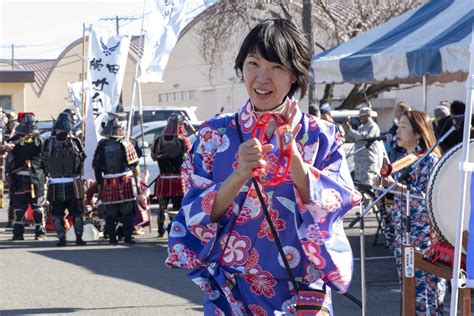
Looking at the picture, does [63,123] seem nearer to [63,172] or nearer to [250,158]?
[63,172]

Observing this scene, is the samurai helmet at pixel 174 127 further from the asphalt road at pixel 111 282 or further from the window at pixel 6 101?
the window at pixel 6 101

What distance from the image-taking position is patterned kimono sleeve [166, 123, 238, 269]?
352 cm

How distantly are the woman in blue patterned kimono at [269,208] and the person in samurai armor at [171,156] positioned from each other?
32.6 feet

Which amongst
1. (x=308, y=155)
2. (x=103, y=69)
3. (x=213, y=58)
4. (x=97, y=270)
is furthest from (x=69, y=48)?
(x=308, y=155)

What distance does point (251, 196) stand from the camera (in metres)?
3.51

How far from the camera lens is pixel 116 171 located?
525 inches

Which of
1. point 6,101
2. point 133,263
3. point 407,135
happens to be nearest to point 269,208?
point 407,135

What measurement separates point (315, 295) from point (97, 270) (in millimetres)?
8022

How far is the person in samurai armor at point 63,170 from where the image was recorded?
43.4ft

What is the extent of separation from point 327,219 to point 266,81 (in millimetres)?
529

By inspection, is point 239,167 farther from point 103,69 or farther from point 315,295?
point 103,69

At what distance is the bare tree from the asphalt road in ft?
27.7

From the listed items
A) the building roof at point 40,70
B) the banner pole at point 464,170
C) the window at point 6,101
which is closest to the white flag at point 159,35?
the banner pole at point 464,170

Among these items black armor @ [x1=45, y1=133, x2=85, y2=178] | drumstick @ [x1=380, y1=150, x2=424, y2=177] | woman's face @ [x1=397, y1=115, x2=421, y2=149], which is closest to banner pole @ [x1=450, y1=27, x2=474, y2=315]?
drumstick @ [x1=380, y1=150, x2=424, y2=177]
